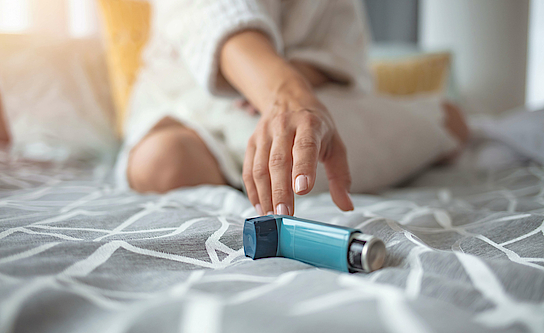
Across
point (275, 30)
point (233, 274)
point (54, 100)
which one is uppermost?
point (275, 30)

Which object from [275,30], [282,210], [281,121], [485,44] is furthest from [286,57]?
[485,44]

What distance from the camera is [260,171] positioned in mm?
447

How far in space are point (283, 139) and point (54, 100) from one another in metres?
1.03

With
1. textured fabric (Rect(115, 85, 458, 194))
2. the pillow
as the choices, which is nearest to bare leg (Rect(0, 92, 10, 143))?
the pillow

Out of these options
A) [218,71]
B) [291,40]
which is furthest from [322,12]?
[218,71]

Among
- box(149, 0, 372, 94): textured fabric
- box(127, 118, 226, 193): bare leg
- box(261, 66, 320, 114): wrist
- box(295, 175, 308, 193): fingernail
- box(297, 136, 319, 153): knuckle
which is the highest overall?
box(149, 0, 372, 94): textured fabric

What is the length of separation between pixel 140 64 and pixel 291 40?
59 cm

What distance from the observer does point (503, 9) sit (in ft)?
7.47

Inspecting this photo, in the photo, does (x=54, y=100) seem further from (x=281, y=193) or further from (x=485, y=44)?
(x=485, y=44)

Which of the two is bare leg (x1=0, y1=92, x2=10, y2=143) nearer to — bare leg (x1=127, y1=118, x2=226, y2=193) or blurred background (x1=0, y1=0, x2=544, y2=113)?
bare leg (x1=127, y1=118, x2=226, y2=193)

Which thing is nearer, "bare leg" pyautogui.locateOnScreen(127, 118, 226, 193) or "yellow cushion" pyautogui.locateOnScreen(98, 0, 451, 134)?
"bare leg" pyautogui.locateOnScreen(127, 118, 226, 193)

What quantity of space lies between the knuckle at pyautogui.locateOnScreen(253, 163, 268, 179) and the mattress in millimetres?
67

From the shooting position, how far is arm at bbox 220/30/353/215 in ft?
1.36

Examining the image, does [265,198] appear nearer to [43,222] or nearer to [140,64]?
[43,222]
